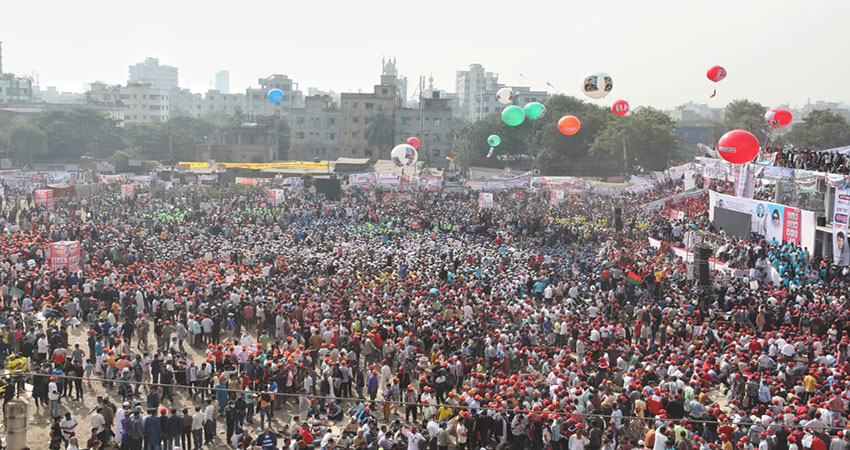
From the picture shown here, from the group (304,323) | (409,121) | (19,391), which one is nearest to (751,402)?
(304,323)

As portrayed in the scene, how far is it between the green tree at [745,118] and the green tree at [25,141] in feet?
204

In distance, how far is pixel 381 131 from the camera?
76.4 meters

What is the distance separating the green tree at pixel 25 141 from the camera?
6681 centimetres

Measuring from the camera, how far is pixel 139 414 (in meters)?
11.4

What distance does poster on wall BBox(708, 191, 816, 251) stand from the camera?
74.3 feet

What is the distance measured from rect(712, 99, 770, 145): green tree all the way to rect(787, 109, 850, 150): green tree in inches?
166

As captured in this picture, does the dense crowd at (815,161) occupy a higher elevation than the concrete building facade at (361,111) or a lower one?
lower

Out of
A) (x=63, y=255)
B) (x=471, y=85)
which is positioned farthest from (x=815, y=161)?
(x=471, y=85)

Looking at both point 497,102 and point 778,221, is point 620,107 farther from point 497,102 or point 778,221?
point 497,102

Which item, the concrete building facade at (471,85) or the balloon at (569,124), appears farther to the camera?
the concrete building facade at (471,85)

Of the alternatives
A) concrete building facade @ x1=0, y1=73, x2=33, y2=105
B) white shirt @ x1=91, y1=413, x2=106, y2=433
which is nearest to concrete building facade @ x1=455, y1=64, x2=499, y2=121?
concrete building facade @ x1=0, y1=73, x2=33, y2=105

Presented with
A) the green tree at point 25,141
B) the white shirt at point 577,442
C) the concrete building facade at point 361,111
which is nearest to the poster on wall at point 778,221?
the white shirt at point 577,442

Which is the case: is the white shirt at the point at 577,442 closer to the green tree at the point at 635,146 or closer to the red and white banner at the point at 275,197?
the red and white banner at the point at 275,197

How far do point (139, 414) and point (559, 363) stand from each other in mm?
7206
